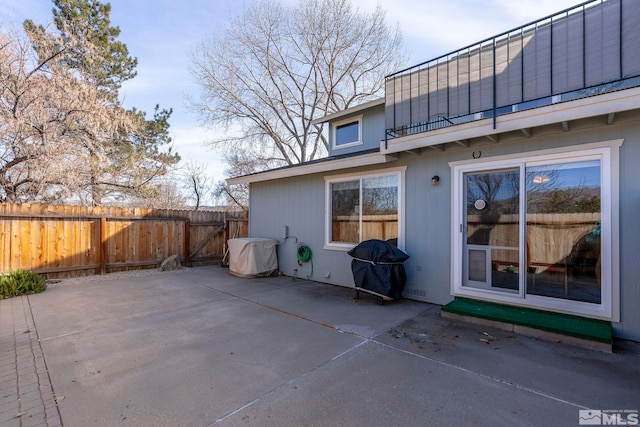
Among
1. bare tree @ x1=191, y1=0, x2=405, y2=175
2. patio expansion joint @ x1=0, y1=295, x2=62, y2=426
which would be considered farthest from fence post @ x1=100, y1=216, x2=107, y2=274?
bare tree @ x1=191, y1=0, x2=405, y2=175

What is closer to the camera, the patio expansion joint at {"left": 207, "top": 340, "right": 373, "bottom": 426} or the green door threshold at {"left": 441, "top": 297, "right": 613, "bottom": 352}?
the patio expansion joint at {"left": 207, "top": 340, "right": 373, "bottom": 426}

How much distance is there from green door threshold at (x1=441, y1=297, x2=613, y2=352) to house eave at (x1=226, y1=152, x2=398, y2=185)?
2.64 metres

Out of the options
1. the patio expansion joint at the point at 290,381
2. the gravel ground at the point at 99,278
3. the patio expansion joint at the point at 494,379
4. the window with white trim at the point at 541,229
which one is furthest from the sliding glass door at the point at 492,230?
the gravel ground at the point at 99,278

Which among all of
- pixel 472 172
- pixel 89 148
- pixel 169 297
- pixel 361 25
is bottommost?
pixel 169 297

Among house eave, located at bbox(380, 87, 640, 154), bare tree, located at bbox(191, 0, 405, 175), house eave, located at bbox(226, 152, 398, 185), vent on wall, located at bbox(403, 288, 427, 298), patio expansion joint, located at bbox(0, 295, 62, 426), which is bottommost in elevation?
patio expansion joint, located at bbox(0, 295, 62, 426)

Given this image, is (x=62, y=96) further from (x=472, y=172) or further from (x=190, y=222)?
(x=472, y=172)

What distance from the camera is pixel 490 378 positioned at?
2639mm

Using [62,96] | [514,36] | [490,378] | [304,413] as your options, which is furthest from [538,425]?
[62,96]

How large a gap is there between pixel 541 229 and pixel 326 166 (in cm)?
374

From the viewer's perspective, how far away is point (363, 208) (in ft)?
19.9

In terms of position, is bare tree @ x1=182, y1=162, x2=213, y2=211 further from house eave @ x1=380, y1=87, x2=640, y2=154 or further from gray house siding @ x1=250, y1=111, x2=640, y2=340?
house eave @ x1=380, y1=87, x2=640, y2=154

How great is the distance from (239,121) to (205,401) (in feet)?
52.6

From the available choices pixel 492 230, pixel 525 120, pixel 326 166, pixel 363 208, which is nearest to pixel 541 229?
pixel 492 230

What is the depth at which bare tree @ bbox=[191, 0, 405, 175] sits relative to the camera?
1445 cm
